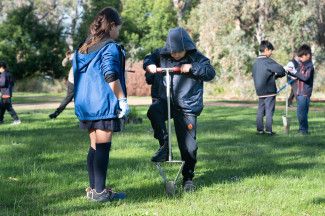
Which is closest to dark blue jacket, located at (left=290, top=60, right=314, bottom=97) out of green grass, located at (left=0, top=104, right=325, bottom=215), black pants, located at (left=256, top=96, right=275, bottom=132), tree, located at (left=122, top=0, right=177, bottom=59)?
black pants, located at (left=256, top=96, right=275, bottom=132)

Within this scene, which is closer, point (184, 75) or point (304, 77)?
point (184, 75)

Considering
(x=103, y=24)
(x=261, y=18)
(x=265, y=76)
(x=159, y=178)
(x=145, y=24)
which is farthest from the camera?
(x=145, y=24)

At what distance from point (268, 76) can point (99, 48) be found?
7.36m

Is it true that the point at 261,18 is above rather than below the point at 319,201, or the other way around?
above

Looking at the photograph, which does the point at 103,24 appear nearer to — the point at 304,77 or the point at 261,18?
the point at 304,77

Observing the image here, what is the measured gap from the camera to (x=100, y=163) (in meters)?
5.93

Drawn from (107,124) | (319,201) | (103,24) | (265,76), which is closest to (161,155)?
(107,124)

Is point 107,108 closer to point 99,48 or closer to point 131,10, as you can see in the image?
point 99,48

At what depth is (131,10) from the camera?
185 ft

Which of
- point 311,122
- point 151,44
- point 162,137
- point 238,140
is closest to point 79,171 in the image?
point 162,137

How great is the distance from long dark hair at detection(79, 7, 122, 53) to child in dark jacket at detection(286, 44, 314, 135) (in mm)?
7326

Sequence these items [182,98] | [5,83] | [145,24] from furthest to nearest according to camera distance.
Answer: [145,24] < [5,83] < [182,98]

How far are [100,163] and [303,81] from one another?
7.70 metres

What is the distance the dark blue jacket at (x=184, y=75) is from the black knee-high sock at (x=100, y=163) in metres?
1.08
